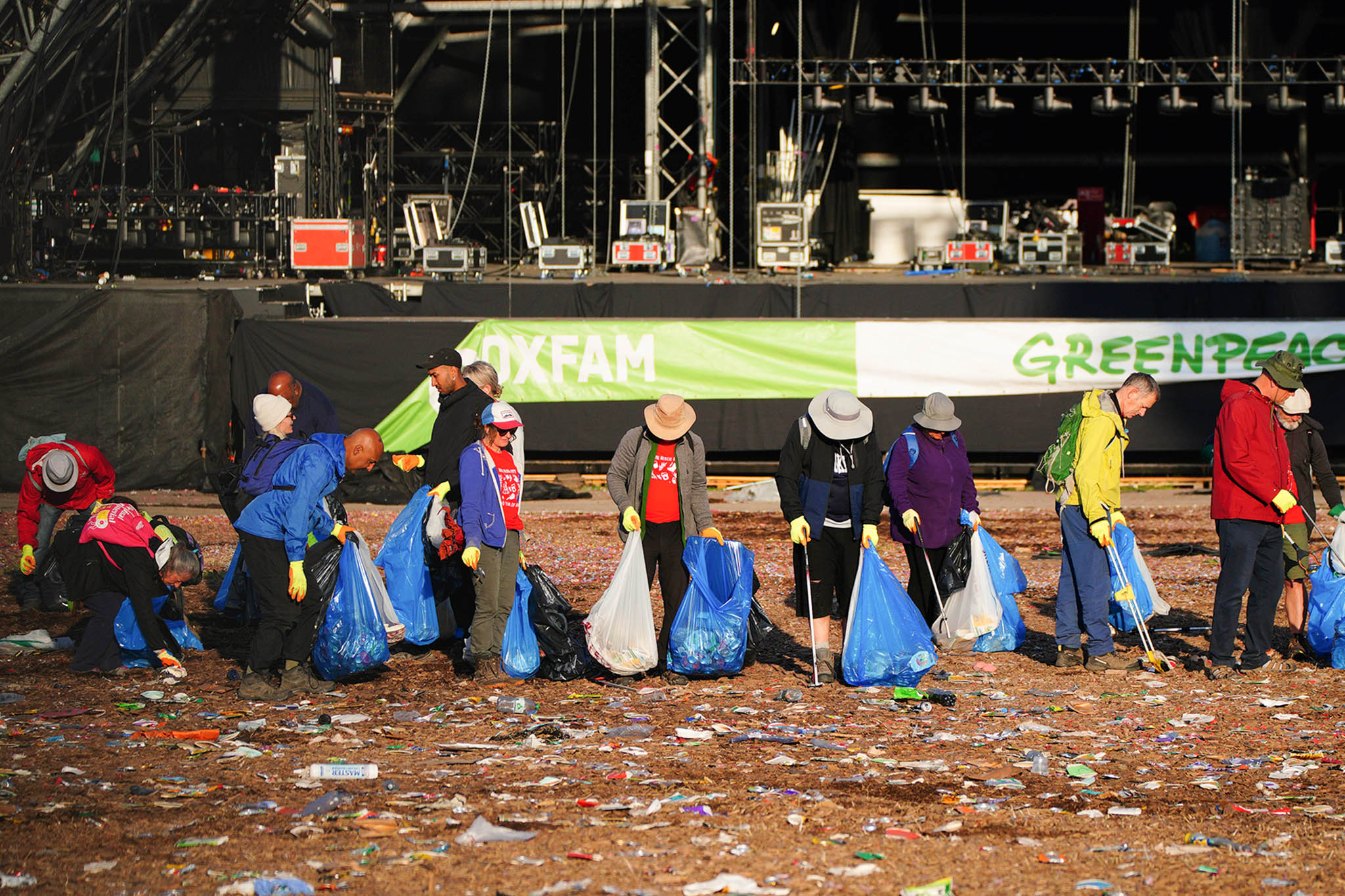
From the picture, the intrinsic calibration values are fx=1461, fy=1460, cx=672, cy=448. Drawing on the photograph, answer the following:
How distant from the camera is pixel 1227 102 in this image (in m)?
29.7

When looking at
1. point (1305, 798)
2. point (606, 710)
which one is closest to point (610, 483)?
point (606, 710)

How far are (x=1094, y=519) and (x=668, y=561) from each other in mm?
2374

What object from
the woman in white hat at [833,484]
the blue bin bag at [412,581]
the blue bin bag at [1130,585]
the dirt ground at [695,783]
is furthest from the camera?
the blue bin bag at [412,581]

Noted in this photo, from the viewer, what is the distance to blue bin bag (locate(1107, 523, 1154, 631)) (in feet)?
28.2

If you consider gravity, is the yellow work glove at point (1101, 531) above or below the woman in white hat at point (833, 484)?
below

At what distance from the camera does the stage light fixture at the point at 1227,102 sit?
2953 cm

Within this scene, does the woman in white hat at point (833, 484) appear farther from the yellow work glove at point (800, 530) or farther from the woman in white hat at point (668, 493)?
the woman in white hat at point (668, 493)

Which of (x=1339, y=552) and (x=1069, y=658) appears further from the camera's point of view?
(x=1069, y=658)

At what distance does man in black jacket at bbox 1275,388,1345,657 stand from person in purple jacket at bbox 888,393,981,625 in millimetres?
1910

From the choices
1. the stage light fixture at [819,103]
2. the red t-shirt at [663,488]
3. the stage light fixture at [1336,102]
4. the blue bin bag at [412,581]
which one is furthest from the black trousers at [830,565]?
the stage light fixture at [1336,102]

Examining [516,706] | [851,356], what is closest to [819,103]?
[851,356]

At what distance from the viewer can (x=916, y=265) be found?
30.8m

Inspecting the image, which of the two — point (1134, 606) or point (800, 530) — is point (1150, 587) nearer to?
point (1134, 606)

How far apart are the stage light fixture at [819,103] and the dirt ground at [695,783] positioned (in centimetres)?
2292
